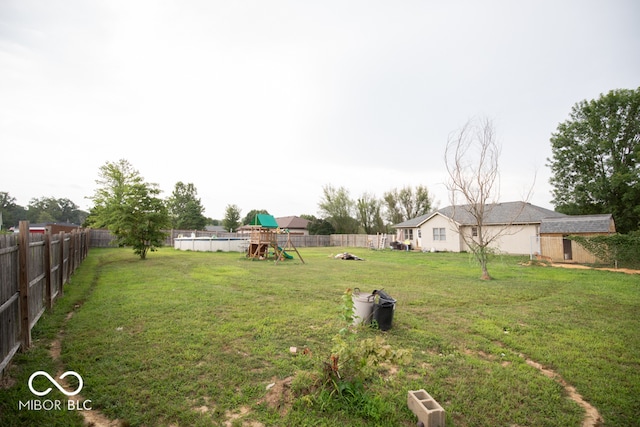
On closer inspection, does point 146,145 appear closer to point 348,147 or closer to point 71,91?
point 71,91

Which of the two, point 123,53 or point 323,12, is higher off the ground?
point 323,12

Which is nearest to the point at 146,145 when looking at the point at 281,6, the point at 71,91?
the point at 71,91

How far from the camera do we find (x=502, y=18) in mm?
9227

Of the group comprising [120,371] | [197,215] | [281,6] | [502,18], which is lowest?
[120,371]

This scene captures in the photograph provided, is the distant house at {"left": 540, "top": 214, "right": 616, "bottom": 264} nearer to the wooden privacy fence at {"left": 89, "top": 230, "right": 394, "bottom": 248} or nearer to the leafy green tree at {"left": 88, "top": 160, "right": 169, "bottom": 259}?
the wooden privacy fence at {"left": 89, "top": 230, "right": 394, "bottom": 248}

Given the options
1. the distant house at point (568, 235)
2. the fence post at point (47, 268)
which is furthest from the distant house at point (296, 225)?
the fence post at point (47, 268)

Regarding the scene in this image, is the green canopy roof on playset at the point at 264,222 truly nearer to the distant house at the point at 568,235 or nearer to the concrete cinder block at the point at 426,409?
the concrete cinder block at the point at 426,409

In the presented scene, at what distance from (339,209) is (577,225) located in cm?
2792

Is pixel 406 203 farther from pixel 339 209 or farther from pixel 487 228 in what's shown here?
pixel 487 228

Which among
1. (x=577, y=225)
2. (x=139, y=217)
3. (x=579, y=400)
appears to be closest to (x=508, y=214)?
(x=577, y=225)

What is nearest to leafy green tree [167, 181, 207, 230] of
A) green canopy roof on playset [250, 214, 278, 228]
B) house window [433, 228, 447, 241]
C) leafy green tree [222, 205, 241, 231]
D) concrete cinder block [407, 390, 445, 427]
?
leafy green tree [222, 205, 241, 231]

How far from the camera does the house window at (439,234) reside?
2575 centimetres

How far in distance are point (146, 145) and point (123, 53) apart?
767 cm

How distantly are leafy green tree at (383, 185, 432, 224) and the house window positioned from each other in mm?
15602
